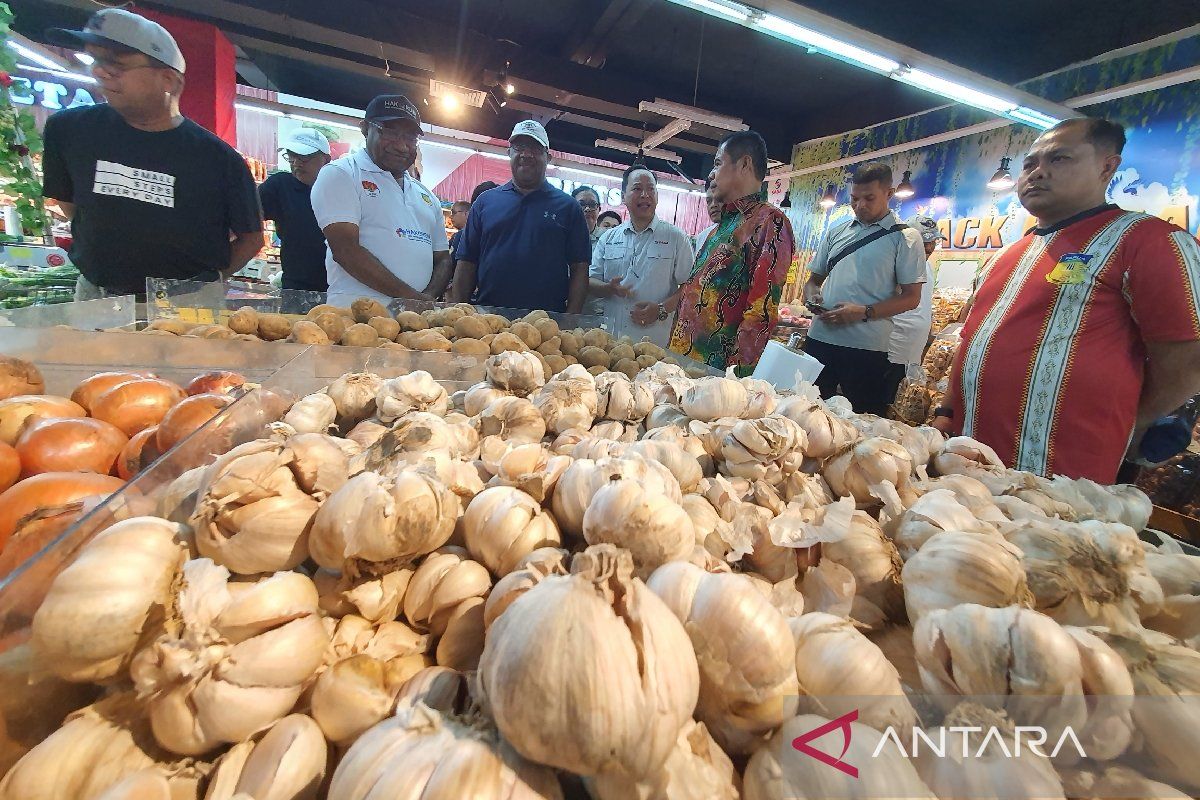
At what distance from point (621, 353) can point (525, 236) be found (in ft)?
4.77

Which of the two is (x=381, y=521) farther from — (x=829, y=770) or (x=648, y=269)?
(x=648, y=269)

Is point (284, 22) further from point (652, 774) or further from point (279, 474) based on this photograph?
point (652, 774)

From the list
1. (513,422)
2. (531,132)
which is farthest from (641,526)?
(531,132)

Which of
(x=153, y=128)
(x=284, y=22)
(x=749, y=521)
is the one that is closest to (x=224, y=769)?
(x=749, y=521)

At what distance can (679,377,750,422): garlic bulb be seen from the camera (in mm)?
1128

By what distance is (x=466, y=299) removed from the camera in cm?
362

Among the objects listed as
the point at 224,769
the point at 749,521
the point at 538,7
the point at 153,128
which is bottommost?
the point at 224,769

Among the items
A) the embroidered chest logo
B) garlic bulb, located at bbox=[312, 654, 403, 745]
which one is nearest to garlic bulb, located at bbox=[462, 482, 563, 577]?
garlic bulb, located at bbox=[312, 654, 403, 745]

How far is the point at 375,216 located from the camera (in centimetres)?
290

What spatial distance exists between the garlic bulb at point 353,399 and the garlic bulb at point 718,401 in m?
0.75

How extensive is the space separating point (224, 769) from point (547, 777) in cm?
31

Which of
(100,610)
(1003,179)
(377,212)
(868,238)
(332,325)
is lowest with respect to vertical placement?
(100,610)

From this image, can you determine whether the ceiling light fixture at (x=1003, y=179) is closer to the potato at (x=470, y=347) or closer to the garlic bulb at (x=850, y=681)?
the potato at (x=470, y=347)

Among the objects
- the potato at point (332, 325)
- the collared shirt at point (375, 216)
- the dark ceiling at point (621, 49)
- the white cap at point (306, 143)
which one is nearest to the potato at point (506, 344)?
the potato at point (332, 325)
